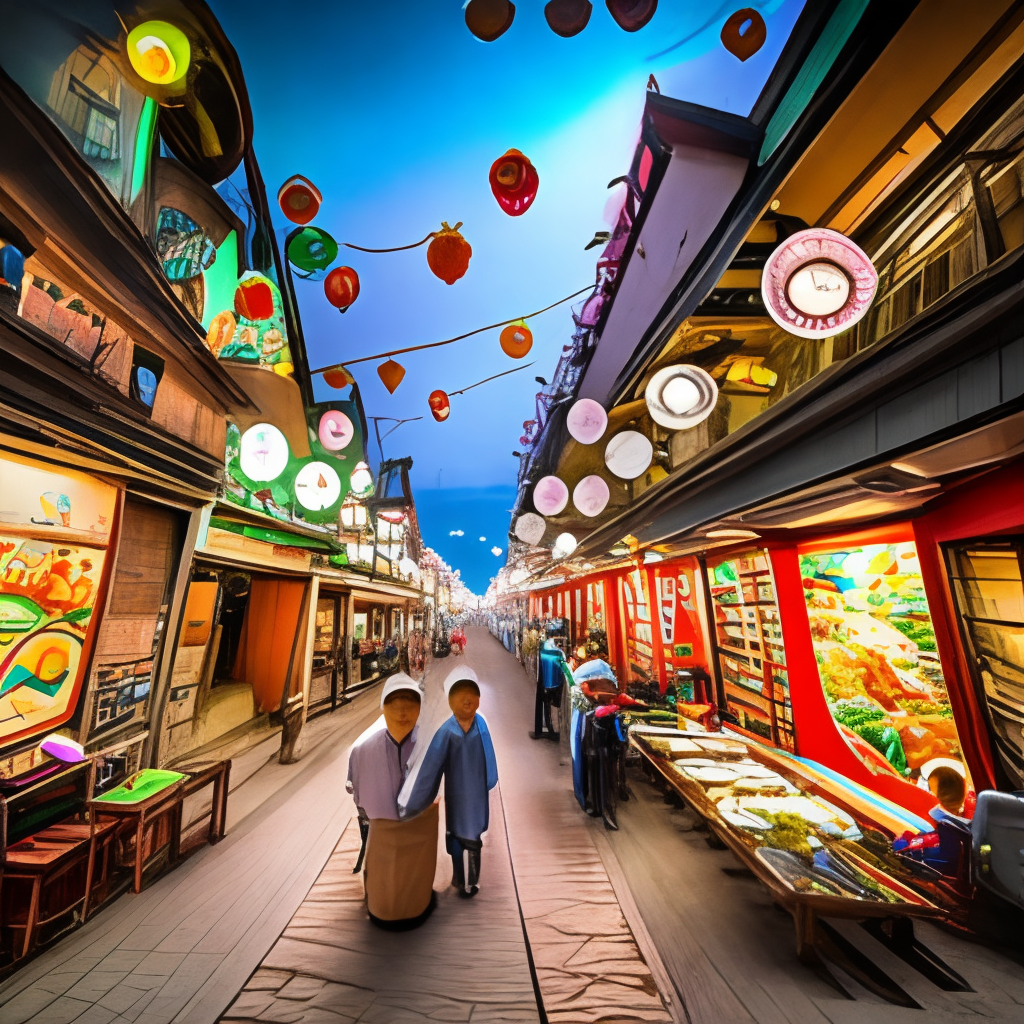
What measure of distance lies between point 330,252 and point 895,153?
5302 millimetres

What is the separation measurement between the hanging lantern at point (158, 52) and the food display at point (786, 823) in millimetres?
6898

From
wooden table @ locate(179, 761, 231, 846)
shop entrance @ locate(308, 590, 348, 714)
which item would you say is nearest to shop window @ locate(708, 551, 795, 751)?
wooden table @ locate(179, 761, 231, 846)

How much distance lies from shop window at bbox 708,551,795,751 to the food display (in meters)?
0.63

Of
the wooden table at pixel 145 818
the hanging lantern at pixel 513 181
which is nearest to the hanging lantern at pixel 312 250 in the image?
the hanging lantern at pixel 513 181

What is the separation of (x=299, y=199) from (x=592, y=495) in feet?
17.0

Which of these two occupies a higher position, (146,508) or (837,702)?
(146,508)

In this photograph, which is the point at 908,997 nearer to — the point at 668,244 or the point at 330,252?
the point at 668,244

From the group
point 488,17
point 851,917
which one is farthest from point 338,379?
point 851,917

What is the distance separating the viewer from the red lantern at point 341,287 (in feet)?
17.3

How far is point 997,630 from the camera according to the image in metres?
3.02

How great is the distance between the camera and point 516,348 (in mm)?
6609

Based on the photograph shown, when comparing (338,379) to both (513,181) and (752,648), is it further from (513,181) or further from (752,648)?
(752,648)

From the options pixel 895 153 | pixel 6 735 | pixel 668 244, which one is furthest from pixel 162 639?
pixel 895 153

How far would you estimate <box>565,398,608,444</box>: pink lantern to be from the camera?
19.5 feet
